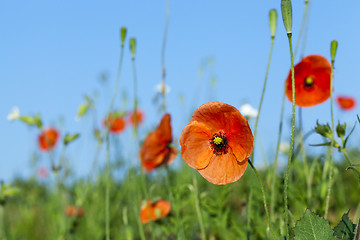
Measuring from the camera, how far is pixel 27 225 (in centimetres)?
320

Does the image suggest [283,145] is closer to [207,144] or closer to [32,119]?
[32,119]

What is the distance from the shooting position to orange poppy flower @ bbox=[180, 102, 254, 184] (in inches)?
38.4

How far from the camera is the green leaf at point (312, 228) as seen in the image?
37.0 inches

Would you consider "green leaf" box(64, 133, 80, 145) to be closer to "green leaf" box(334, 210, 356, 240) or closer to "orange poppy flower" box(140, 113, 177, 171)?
"orange poppy flower" box(140, 113, 177, 171)

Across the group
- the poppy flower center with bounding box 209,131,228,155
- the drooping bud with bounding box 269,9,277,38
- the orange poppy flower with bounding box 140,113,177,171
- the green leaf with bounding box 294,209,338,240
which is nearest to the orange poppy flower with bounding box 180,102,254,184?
the poppy flower center with bounding box 209,131,228,155

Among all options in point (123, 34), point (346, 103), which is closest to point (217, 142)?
point (123, 34)

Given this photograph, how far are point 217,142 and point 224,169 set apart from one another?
0.07 m

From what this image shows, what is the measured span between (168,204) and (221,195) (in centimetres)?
31

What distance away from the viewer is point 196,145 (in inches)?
40.9

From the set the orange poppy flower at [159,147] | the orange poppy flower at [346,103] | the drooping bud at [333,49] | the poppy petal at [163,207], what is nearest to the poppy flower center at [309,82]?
the drooping bud at [333,49]

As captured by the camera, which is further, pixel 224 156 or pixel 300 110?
pixel 300 110

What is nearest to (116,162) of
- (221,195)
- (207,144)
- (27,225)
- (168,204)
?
(27,225)

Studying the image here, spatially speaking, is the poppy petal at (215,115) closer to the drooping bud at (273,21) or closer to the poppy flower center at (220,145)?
the poppy flower center at (220,145)

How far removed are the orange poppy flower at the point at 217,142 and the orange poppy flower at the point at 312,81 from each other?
0.55 metres
